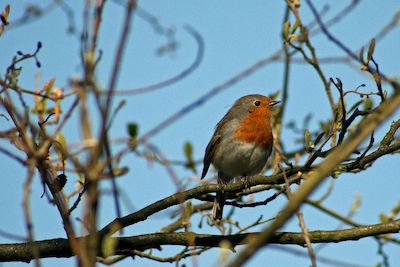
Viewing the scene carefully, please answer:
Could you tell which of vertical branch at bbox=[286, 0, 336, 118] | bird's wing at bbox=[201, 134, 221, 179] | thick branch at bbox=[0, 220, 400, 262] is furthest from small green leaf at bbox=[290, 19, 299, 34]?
bird's wing at bbox=[201, 134, 221, 179]

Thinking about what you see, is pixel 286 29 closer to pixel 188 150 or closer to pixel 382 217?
pixel 188 150

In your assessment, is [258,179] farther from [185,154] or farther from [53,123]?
[185,154]

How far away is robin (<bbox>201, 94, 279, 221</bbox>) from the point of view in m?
7.12

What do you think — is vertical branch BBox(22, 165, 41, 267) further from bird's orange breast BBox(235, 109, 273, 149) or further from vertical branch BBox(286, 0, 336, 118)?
bird's orange breast BBox(235, 109, 273, 149)

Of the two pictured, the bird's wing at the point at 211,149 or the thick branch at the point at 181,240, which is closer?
the thick branch at the point at 181,240

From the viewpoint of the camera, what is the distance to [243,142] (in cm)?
718

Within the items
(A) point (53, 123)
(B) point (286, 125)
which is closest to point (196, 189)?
(A) point (53, 123)

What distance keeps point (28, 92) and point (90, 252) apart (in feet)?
8.34

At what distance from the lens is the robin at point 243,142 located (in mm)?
7125

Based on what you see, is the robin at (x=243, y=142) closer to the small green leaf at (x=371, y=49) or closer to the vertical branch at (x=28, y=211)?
the small green leaf at (x=371, y=49)

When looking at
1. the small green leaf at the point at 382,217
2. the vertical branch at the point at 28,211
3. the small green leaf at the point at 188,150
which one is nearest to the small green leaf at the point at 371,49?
the small green leaf at the point at 382,217

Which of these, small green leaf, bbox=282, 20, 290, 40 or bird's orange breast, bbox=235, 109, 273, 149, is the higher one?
bird's orange breast, bbox=235, 109, 273, 149

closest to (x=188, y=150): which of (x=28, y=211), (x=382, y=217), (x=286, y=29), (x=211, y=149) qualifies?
(x=211, y=149)

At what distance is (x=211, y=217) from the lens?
5.67 metres
